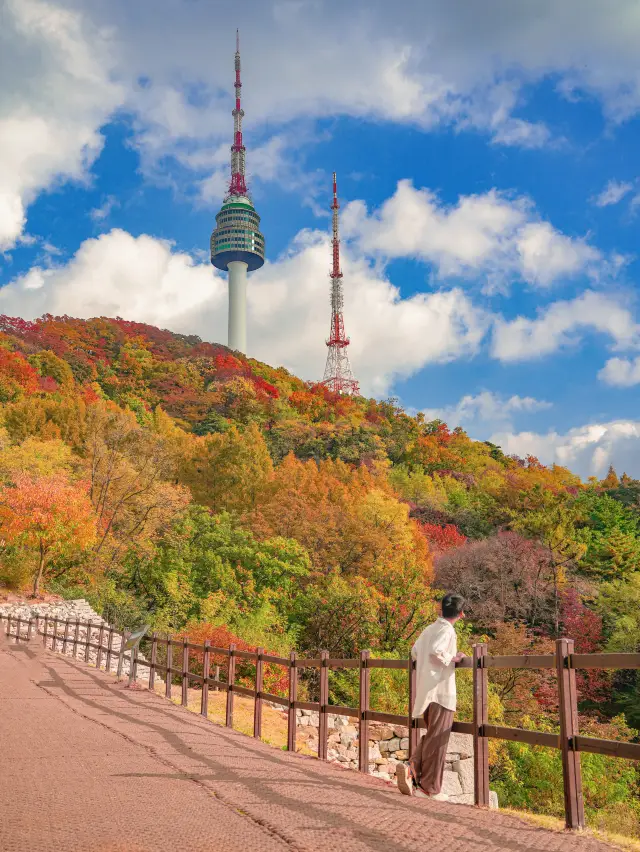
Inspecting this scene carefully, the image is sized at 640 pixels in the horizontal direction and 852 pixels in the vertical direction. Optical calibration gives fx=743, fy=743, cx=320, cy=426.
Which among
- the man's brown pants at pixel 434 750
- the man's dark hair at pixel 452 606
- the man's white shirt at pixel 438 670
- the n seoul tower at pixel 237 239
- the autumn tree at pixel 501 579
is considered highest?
the n seoul tower at pixel 237 239

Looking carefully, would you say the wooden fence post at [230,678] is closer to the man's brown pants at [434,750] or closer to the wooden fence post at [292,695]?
the wooden fence post at [292,695]

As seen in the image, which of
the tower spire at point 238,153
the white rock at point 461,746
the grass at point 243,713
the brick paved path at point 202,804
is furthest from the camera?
the tower spire at point 238,153

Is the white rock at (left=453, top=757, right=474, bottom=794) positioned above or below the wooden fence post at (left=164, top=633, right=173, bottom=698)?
below

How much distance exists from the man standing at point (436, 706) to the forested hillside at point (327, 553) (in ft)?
43.5

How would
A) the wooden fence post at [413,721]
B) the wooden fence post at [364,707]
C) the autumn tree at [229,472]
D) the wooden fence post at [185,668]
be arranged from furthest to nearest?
the autumn tree at [229,472] → the wooden fence post at [185,668] → the wooden fence post at [364,707] → the wooden fence post at [413,721]

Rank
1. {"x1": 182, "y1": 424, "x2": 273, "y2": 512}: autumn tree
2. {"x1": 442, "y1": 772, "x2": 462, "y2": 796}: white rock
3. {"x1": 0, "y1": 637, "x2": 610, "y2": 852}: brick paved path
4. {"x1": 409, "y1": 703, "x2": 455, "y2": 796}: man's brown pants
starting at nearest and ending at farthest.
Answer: {"x1": 0, "y1": 637, "x2": 610, "y2": 852}: brick paved path < {"x1": 409, "y1": 703, "x2": 455, "y2": 796}: man's brown pants < {"x1": 442, "y1": 772, "x2": 462, "y2": 796}: white rock < {"x1": 182, "y1": 424, "x2": 273, "y2": 512}: autumn tree

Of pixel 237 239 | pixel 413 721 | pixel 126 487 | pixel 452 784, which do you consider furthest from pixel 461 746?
pixel 237 239

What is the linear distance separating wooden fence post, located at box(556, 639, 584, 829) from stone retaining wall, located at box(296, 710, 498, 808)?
1030 centimetres

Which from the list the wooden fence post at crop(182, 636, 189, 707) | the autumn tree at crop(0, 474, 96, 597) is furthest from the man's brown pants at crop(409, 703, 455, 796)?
the autumn tree at crop(0, 474, 96, 597)

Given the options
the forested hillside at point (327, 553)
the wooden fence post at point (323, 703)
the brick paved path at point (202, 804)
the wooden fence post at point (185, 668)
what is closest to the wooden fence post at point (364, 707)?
the brick paved path at point (202, 804)

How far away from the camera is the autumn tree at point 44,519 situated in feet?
95.6

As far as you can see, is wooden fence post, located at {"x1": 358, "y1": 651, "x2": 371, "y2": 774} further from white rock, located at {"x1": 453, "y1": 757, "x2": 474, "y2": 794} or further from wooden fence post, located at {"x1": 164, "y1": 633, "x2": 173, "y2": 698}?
white rock, located at {"x1": 453, "y1": 757, "x2": 474, "y2": 794}

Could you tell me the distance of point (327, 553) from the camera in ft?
104

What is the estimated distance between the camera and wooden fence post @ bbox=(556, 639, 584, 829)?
4.82 meters
